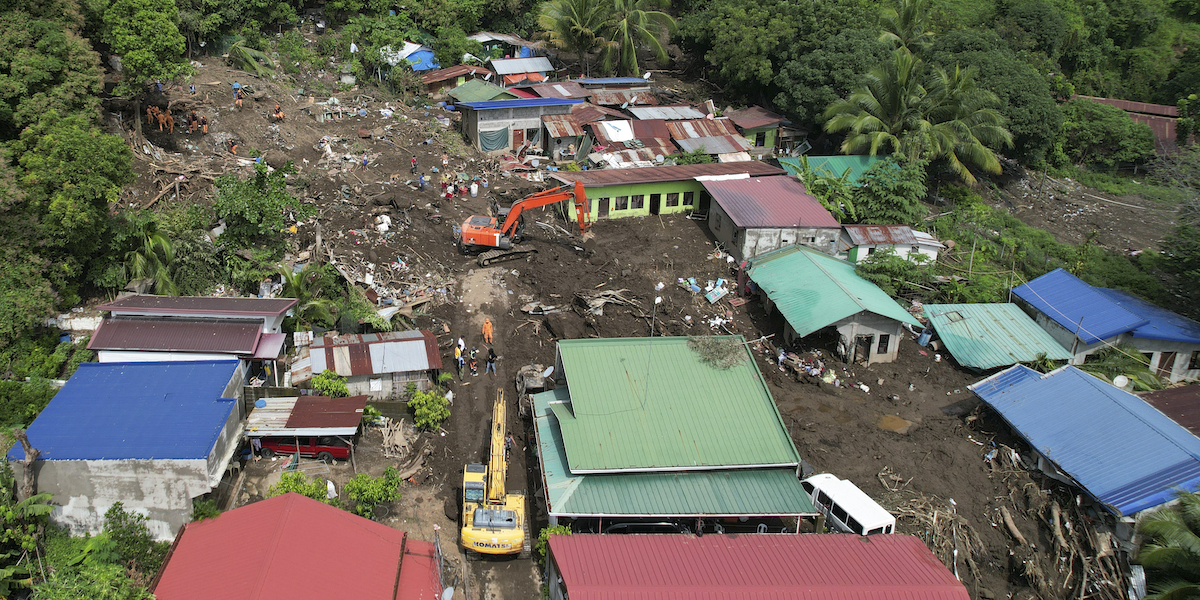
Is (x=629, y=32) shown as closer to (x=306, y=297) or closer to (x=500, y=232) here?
(x=500, y=232)

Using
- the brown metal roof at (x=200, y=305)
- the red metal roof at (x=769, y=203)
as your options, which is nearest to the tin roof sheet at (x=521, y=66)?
the red metal roof at (x=769, y=203)

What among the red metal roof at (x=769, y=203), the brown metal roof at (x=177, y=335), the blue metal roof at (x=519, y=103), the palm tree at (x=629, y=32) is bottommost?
the brown metal roof at (x=177, y=335)

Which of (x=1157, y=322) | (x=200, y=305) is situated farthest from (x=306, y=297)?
(x=1157, y=322)

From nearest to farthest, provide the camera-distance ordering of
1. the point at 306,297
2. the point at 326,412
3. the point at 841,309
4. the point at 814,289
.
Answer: the point at 326,412, the point at 306,297, the point at 841,309, the point at 814,289

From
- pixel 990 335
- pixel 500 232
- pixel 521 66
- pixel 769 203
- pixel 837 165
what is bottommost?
pixel 990 335

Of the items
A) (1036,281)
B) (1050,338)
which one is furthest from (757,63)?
(1050,338)

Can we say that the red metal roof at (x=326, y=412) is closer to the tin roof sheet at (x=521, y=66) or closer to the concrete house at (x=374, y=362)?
the concrete house at (x=374, y=362)
